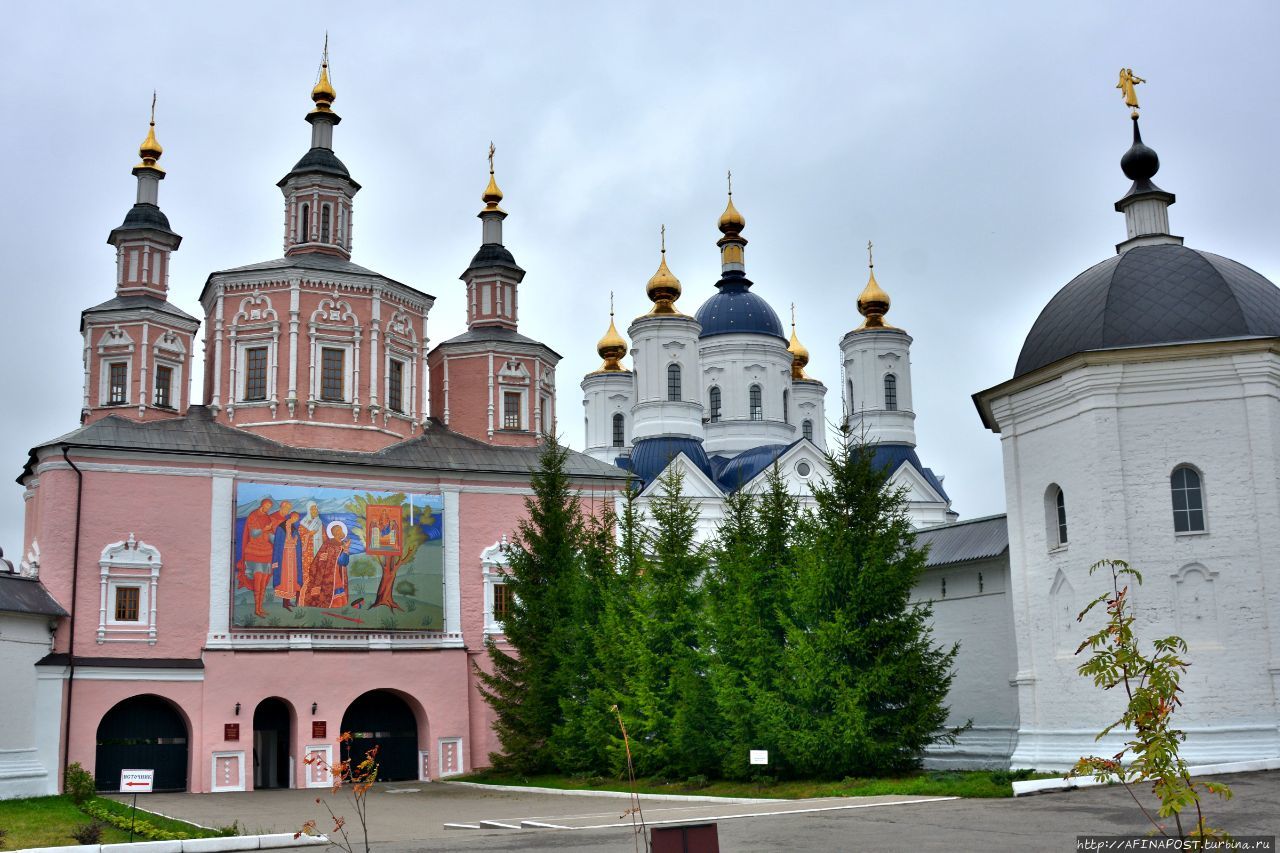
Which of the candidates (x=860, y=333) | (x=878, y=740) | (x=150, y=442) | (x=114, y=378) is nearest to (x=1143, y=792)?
(x=878, y=740)

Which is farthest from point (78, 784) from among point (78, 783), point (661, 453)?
point (661, 453)

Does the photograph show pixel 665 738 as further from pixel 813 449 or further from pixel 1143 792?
pixel 813 449

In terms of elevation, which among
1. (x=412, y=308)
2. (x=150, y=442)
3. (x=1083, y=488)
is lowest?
(x=1083, y=488)

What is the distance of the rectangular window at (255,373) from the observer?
1088 inches

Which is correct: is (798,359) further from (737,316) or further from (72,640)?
(72,640)

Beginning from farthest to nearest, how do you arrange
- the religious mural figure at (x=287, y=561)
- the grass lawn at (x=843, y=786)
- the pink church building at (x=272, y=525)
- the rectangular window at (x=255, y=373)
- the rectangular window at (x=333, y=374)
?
the rectangular window at (x=333, y=374) < the rectangular window at (x=255, y=373) < the religious mural figure at (x=287, y=561) < the pink church building at (x=272, y=525) < the grass lawn at (x=843, y=786)

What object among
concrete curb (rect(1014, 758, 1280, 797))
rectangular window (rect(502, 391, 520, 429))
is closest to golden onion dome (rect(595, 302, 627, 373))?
rectangular window (rect(502, 391, 520, 429))

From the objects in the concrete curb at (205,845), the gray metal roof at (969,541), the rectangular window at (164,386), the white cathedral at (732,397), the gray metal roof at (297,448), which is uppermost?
the white cathedral at (732,397)

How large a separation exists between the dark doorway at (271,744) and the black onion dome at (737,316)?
79.3 feet

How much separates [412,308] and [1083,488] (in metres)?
16.9

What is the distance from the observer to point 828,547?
18266mm

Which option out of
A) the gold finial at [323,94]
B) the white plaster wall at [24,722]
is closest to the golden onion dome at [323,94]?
the gold finial at [323,94]

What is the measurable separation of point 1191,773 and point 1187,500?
4.08 metres

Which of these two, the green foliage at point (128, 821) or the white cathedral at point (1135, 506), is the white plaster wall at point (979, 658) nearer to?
the white cathedral at point (1135, 506)
